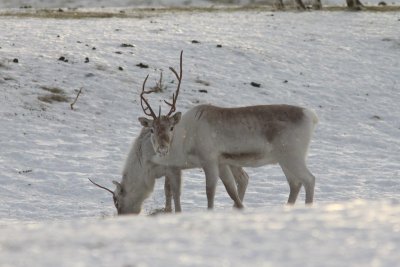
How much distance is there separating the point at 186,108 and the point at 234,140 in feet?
23.9

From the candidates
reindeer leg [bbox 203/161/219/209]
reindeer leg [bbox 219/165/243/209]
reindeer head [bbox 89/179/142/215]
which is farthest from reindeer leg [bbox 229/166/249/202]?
reindeer head [bbox 89/179/142/215]

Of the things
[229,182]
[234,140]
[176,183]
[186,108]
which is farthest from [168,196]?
[186,108]

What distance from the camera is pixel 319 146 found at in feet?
51.1

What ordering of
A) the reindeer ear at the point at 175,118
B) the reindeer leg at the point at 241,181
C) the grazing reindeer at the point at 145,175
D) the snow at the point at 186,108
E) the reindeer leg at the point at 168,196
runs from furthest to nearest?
the reindeer leg at the point at 241,181, the reindeer leg at the point at 168,196, the grazing reindeer at the point at 145,175, the reindeer ear at the point at 175,118, the snow at the point at 186,108

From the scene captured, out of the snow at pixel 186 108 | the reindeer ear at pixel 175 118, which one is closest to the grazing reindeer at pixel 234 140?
the reindeer ear at pixel 175 118

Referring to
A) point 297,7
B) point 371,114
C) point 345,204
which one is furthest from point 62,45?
point 345,204

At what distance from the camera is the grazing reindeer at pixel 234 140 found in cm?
956

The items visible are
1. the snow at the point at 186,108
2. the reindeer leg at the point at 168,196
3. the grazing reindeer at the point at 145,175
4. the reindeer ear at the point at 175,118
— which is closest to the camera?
the snow at the point at 186,108

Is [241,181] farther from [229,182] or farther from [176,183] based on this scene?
[176,183]

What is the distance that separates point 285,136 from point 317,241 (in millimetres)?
6215

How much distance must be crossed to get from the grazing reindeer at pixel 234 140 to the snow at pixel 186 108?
47.6 inches

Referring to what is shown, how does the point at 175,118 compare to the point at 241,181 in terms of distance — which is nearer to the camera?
the point at 175,118

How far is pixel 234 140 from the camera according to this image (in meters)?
9.67

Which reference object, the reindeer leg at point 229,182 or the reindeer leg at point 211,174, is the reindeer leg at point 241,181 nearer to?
the reindeer leg at point 229,182
